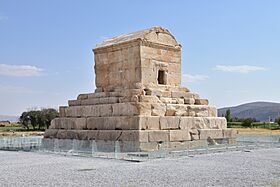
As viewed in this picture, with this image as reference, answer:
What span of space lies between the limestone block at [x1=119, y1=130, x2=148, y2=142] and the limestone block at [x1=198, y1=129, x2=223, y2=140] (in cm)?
354

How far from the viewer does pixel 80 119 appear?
21.2m

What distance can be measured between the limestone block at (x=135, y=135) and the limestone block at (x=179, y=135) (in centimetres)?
150

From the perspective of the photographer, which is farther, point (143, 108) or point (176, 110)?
point (176, 110)

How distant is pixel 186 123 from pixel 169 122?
1.10 metres

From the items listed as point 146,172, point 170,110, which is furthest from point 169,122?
point 146,172

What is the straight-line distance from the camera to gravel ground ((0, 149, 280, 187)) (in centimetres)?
1008

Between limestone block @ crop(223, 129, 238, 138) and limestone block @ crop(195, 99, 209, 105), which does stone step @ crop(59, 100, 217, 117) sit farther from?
limestone block @ crop(223, 129, 238, 138)

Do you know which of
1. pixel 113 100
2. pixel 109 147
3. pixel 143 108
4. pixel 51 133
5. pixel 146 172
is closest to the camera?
pixel 146 172

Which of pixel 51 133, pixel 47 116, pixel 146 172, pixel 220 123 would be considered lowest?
pixel 146 172

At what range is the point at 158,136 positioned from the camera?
59.5ft

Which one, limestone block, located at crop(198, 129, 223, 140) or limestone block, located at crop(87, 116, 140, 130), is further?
limestone block, located at crop(198, 129, 223, 140)

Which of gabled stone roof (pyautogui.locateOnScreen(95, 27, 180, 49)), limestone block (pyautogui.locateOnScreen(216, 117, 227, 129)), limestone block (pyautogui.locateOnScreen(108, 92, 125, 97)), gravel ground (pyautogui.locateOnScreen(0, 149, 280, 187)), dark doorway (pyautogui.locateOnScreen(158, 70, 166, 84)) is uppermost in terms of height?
gabled stone roof (pyautogui.locateOnScreen(95, 27, 180, 49))

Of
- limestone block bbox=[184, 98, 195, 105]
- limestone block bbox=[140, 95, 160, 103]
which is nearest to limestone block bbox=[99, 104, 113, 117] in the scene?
limestone block bbox=[140, 95, 160, 103]

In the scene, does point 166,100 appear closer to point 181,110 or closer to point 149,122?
point 181,110
